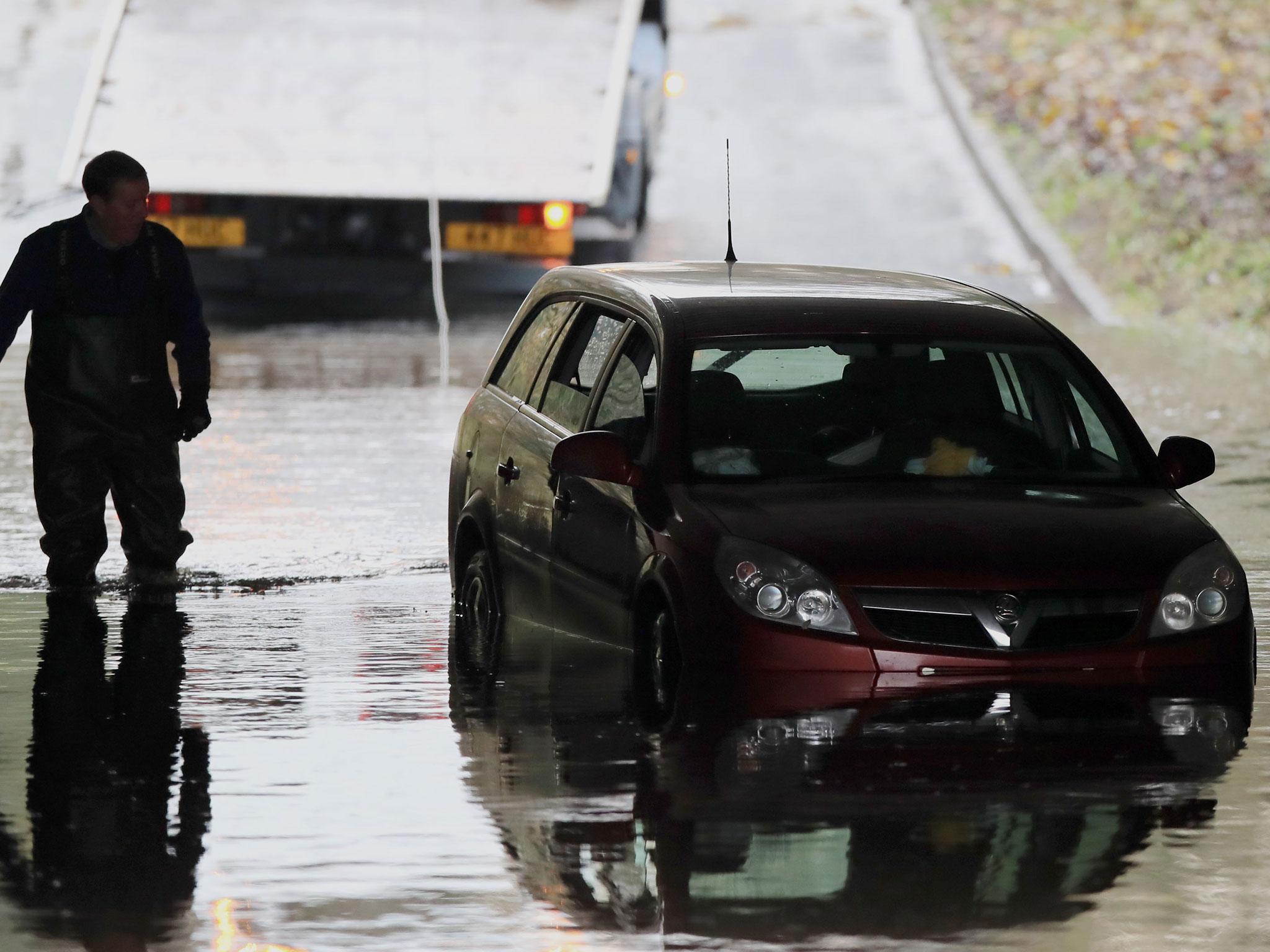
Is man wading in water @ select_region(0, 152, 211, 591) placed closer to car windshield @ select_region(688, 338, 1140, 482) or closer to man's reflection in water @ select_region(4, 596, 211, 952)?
man's reflection in water @ select_region(4, 596, 211, 952)

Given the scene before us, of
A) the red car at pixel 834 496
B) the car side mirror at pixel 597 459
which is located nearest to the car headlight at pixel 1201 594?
the red car at pixel 834 496

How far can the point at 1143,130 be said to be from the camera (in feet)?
104

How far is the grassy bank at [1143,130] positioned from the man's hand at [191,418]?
15.1m

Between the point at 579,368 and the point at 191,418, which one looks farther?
the point at 191,418

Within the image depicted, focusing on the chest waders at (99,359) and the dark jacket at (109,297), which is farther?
the chest waders at (99,359)

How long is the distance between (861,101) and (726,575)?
25.5 m

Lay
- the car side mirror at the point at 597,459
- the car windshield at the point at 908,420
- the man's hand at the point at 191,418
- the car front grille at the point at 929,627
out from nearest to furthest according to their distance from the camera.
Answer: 1. the car front grille at the point at 929,627
2. the car side mirror at the point at 597,459
3. the car windshield at the point at 908,420
4. the man's hand at the point at 191,418

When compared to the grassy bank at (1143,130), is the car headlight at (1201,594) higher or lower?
lower

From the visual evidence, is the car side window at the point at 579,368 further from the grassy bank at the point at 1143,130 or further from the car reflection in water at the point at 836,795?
the grassy bank at the point at 1143,130

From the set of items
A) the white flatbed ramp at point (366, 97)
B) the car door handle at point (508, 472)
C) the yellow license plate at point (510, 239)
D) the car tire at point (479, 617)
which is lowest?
the car tire at point (479, 617)

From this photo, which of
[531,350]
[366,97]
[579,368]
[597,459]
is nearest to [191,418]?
[531,350]

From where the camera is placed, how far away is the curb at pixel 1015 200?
2516 centimetres

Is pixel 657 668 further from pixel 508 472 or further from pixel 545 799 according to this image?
pixel 508 472

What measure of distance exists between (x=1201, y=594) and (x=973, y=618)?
670 mm
